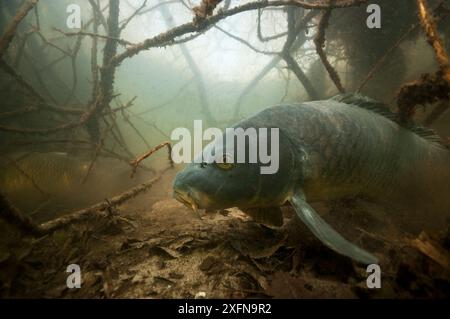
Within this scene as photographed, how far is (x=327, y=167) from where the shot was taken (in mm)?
3057

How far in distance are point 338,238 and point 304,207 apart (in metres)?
0.48

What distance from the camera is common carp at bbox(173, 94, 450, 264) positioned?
2543 mm

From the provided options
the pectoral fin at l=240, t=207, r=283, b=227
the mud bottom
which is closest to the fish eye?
the pectoral fin at l=240, t=207, r=283, b=227

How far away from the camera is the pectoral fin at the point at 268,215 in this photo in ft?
10.0

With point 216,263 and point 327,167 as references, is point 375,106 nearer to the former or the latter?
point 327,167

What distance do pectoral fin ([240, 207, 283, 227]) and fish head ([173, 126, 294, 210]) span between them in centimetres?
26

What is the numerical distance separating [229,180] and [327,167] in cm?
119

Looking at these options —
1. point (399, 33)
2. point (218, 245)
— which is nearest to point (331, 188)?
point (218, 245)

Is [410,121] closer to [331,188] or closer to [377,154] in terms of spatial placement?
[377,154]

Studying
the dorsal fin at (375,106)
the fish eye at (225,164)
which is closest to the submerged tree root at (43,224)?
the fish eye at (225,164)

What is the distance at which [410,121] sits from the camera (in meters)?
4.05

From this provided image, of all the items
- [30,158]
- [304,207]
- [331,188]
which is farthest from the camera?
[30,158]

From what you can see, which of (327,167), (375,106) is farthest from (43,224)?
(375,106)

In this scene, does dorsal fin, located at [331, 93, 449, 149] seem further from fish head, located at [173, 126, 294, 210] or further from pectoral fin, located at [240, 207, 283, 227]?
pectoral fin, located at [240, 207, 283, 227]
